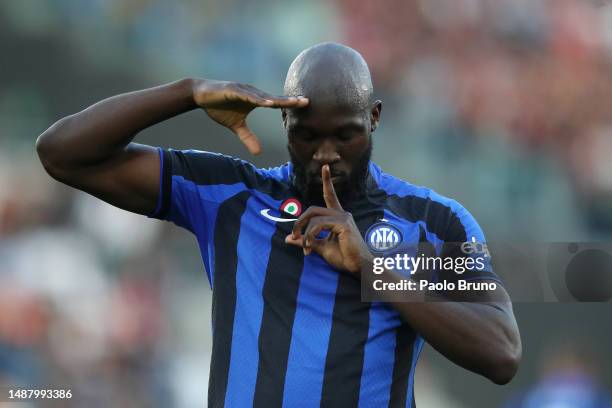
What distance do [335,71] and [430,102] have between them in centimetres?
350

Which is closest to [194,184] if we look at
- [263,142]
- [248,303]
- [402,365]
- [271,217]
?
[271,217]

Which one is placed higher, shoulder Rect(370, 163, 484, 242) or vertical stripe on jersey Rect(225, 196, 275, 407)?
shoulder Rect(370, 163, 484, 242)

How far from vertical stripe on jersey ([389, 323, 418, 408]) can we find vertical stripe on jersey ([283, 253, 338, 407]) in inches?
7.8

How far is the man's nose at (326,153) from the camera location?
2.37 m

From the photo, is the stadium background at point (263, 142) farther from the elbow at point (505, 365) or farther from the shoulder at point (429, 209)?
the elbow at point (505, 365)

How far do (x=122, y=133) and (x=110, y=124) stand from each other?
0.13ft

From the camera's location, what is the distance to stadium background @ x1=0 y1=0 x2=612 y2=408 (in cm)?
516

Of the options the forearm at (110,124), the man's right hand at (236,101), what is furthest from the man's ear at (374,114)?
the forearm at (110,124)

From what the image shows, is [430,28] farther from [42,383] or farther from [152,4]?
[42,383]

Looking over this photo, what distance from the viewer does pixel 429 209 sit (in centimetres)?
255

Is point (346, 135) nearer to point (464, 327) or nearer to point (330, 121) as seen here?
point (330, 121)

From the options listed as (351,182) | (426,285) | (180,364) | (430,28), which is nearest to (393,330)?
(426,285)

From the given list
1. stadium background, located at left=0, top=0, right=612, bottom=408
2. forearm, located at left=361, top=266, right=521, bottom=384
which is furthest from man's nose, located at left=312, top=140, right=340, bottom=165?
stadium background, located at left=0, top=0, right=612, bottom=408

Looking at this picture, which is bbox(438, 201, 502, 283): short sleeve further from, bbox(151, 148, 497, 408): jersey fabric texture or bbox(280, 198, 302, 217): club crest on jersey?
bbox(280, 198, 302, 217): club crest on jersey
